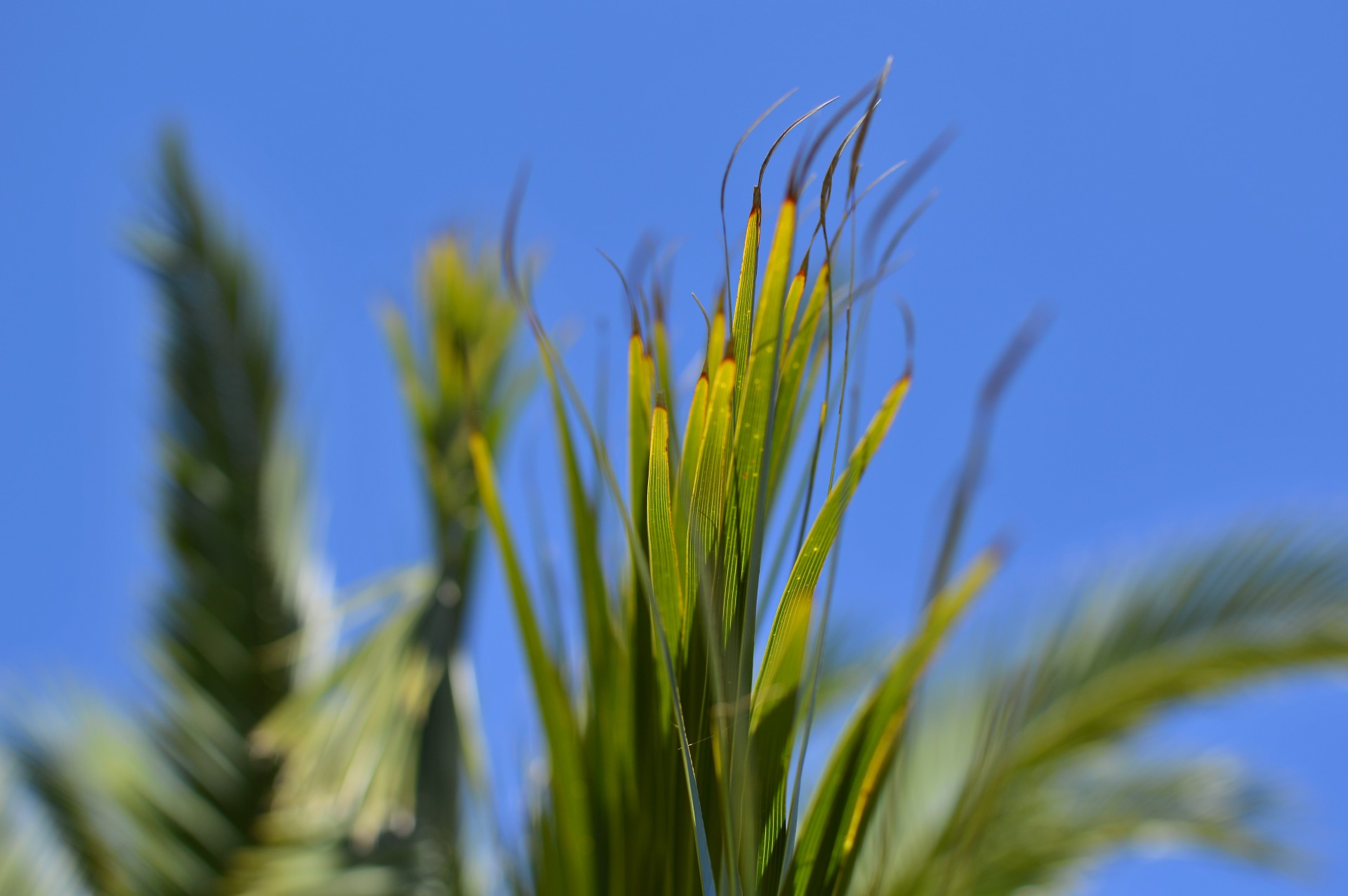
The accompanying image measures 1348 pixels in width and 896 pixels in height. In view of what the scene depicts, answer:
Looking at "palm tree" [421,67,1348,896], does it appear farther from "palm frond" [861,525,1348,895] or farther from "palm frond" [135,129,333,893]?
"palm frond" [135,129,333,893]

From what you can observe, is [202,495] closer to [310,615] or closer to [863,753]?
[310,615]

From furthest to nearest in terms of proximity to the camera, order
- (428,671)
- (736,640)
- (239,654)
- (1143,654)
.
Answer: (239,654), (428,671), (1143,654), (736,640)

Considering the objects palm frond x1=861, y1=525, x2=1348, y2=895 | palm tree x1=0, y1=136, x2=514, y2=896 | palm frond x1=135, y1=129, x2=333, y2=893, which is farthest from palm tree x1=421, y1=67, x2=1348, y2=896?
palm frond x1=135, y1=129, x2=333, y2=893

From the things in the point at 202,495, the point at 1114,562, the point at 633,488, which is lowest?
the point at 633,488

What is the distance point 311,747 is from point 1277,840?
2.35 metres

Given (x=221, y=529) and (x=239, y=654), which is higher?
(x=221, y=529)

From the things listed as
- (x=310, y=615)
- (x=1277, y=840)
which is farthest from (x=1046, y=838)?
(x=310, y=615)

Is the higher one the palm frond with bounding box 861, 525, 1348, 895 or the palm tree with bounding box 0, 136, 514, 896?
the palm tree with bounding box 0, 136, 514, 896

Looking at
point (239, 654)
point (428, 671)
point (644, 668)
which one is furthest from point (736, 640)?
point (239, 654)

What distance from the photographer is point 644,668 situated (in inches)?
29.0

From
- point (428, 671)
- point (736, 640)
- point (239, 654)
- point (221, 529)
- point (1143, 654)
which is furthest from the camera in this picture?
point (221, 529)

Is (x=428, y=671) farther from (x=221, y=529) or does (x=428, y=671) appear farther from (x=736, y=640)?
(x=736, y=640)

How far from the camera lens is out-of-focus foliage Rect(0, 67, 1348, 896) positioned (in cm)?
67

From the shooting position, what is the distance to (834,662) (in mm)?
3229
